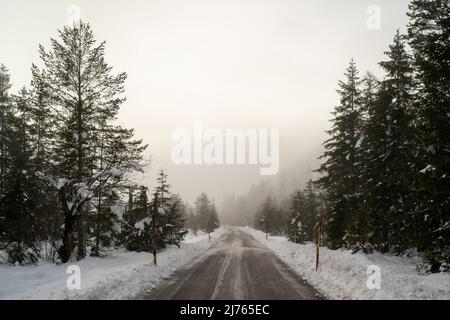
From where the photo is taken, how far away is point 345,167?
960 inches

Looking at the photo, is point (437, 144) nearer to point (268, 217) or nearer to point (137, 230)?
point (137, 230)

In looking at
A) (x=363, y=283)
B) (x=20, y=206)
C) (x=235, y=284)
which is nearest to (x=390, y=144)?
(x=363, y=283)

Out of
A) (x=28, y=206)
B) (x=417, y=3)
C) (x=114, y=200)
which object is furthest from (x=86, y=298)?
(x=417, y=3)

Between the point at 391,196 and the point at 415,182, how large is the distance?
7.52 m

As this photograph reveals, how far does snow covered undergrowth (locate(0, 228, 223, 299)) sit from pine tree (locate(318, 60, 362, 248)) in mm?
12158

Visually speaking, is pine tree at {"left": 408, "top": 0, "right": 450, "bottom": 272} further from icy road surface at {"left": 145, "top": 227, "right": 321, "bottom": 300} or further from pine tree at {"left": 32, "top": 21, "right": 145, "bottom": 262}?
pine tree at {"left": 32, "top": 21, "right": 145, "bottom": 262}

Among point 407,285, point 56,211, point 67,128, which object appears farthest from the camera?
point 56,211

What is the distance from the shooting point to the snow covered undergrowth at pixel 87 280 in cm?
998

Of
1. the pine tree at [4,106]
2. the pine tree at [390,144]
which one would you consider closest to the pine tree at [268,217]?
the pine tree at [390,144]

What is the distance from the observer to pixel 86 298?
9.34 meters

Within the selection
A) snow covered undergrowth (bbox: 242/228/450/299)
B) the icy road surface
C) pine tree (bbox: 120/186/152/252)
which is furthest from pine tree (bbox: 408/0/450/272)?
pine tree (bbox: 120/186/152/252)

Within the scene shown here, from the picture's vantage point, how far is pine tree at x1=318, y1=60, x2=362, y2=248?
75.9 feet

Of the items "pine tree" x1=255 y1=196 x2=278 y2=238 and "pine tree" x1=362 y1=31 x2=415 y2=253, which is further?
"pine tree" x1=255 y1=196 x2=278 y2=238

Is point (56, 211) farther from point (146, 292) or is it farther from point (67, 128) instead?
point (146, 292)
